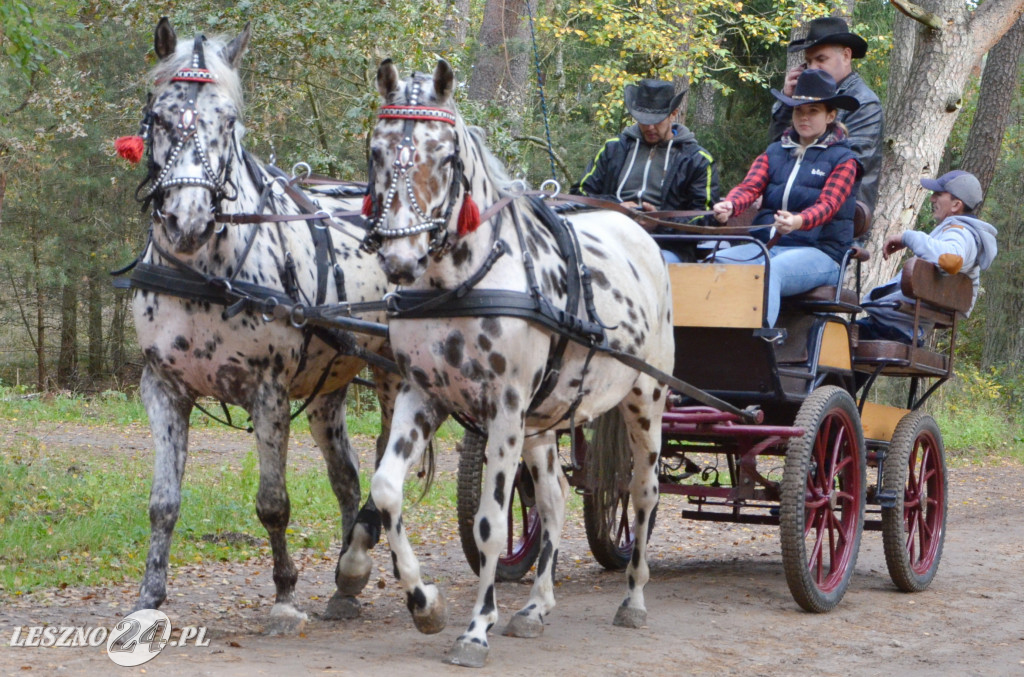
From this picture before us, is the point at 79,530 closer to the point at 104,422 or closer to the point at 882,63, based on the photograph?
the point at 104,422

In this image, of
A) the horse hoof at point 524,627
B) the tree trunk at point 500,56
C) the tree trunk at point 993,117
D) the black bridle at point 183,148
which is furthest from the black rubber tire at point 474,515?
the tree trunk at point 993,117

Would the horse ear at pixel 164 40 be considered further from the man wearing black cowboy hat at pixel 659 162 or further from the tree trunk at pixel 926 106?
the tree trunk at pixel 926 106

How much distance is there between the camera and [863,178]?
7.14 meters

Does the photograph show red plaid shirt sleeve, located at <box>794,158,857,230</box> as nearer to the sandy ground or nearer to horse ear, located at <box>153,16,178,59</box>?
the sandy ground

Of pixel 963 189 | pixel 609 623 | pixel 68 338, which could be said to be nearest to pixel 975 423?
pixel 963 189

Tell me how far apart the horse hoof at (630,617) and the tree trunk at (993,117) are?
38.2ft

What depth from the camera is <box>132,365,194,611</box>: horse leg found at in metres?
4.77

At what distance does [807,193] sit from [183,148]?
3600mm

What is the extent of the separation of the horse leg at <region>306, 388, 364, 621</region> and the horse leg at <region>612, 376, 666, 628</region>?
1.32m

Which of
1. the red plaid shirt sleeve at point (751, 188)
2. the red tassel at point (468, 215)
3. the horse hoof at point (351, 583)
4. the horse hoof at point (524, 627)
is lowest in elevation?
the horse hoof at point (524, 627)

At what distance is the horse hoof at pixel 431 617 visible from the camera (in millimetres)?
4508

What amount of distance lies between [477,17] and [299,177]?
19.4 meters

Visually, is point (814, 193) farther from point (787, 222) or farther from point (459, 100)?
point (459, 100)

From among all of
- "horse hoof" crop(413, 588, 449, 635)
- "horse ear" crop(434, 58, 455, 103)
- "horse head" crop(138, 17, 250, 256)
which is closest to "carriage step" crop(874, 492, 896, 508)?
"horse hoof" crop(413, 588, 449, 635)
